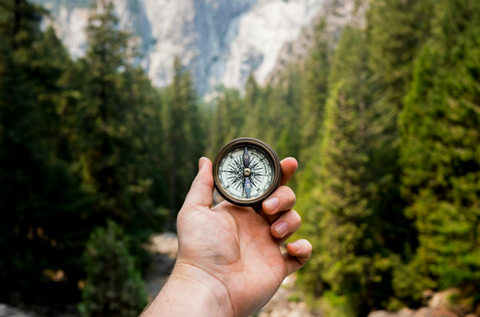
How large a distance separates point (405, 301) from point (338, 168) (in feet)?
21.2

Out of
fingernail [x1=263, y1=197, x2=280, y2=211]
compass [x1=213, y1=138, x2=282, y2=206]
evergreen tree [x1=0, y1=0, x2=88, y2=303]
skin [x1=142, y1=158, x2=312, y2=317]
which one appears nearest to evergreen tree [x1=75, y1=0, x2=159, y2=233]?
evergreen tree [x1=0, y1=0, x2=88, y2=303]

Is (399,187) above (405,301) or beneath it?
above

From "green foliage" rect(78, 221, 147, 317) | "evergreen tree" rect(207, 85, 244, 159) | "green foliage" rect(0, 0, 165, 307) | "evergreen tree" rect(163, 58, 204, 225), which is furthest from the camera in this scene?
"evergreen tree" rect(207, 85, 244, 159)

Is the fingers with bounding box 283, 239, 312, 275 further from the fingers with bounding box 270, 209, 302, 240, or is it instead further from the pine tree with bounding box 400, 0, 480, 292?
the pine tree with bounding box 400, 0, 480, 292

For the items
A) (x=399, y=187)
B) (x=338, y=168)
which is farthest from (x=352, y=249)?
(x=399, y=187)

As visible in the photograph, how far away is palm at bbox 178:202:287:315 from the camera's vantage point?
9.70 feet

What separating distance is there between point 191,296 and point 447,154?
50.5 feet

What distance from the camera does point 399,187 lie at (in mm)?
18734

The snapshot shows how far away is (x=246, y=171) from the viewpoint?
3.34 metres

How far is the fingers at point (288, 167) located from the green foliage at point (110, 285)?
27.0ft

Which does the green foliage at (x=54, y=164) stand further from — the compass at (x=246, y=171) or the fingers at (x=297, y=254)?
the fingers at (x=297, y=254)

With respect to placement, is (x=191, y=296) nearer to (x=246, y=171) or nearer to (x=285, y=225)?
(x=285, y=225)

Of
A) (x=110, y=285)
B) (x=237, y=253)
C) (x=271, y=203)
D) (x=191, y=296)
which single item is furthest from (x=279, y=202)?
Answer: (x=110, y=285)

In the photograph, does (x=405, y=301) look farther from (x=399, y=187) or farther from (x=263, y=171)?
(x=263, y=171)
